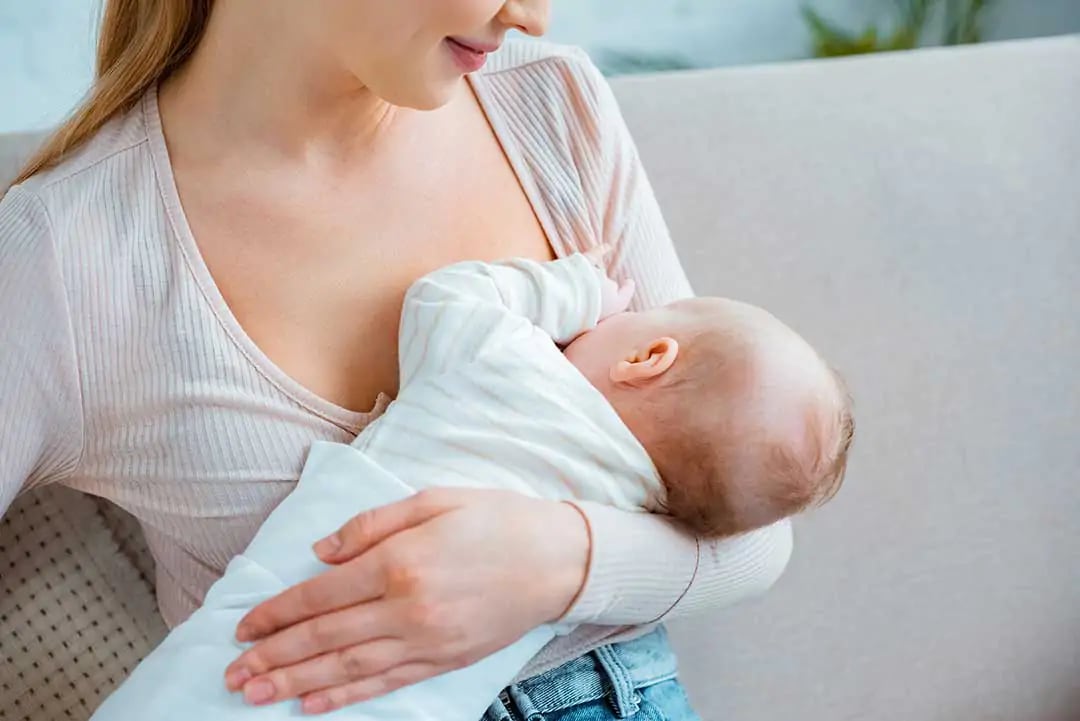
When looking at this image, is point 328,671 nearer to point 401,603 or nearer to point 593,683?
point 401,603

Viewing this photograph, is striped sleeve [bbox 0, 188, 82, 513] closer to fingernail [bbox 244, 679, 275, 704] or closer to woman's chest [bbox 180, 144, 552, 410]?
woman's chest [bbox 180, 144, 552, 410]

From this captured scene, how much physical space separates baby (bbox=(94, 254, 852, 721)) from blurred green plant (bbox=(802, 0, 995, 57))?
4.87 feet

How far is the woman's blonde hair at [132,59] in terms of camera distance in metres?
1.19

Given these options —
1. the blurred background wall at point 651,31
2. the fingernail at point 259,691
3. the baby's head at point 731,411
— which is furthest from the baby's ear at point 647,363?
the blurred background wall at point 651,31

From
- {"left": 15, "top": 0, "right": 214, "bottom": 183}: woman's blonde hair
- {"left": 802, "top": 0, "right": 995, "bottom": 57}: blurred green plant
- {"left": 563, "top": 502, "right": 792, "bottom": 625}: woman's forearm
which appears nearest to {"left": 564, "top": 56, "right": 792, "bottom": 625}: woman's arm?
{"left": 563, "top": 502, "right": 792, "bottom": 625}: woman's forearm

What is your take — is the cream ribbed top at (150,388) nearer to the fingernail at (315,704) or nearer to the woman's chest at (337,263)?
the woman's chest at (337,263)

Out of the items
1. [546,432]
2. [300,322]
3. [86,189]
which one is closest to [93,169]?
[86,189]

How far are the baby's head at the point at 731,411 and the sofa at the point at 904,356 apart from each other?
442 millimetres

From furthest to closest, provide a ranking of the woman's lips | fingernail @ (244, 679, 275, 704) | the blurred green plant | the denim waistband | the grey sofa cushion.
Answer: the blurred green plant
the grey sofa cushion
the denim waistband
the woman's lips
fingernail @ (244, 679, 275, 704)

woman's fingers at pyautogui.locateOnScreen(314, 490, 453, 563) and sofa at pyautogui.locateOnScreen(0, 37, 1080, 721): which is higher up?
woman's fingers at pyautogui.locateOnScreen(314, 490, 453, 563)

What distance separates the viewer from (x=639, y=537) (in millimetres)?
1144

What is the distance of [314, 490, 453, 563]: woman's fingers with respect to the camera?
3.32 ft

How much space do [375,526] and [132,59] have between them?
1.74ft

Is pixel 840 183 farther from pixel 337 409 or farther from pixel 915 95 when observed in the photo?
pixel 337 409
